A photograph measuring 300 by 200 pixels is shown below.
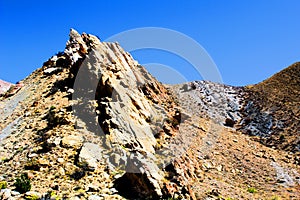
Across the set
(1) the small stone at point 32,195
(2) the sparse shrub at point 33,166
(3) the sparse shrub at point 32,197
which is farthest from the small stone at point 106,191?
(2) the sparse shrub at point 33,166

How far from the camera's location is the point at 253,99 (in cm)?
5550

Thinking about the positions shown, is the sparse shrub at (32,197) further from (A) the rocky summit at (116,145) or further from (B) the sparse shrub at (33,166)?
(B) the sparse shrub at (33,166)

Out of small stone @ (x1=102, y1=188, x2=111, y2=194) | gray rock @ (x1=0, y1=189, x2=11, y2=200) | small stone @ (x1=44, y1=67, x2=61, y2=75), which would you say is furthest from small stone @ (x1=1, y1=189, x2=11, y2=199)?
small stone @ (x1=44, y1=67, x2=61, y2=75)

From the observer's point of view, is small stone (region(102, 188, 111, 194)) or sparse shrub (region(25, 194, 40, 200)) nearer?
sparse shrub (region(25, 194, 40, 200))

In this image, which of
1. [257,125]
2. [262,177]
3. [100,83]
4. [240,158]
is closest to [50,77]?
[100,83]

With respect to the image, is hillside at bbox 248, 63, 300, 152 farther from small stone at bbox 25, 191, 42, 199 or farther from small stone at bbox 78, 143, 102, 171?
small stone at bbox 25, 191, 42, 199

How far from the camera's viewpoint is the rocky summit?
54.6ft

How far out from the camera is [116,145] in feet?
63.6

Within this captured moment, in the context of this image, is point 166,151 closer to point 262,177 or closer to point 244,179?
point 244,179

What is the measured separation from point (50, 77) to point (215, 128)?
19451 mm

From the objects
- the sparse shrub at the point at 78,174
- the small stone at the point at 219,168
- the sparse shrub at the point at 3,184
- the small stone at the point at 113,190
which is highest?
the small stone at the point at 219,168

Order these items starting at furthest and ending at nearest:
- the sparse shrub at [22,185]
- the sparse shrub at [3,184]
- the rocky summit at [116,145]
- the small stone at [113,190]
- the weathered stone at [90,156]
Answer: the weathered stone at [90,156]
the rocky summit at [116,145]
the small stone at [113,190]
the sparse shrub at [3,184]
the sparse shrub at [22,185]

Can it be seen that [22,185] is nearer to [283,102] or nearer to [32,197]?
[32,197]

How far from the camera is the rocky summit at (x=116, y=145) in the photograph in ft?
54.6
